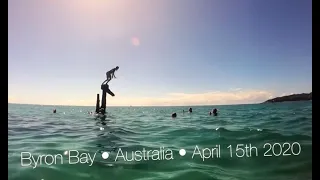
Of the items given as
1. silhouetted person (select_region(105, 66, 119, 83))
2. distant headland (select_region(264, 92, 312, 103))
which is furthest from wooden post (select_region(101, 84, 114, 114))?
distant headland (select_region(264, 92, 312, 103))

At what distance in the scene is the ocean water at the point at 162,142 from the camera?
266 centimetres

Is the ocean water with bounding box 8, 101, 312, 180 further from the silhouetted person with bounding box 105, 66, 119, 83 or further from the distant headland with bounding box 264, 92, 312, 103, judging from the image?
the silhouetted person with bounding box 105, 66, 119, 83

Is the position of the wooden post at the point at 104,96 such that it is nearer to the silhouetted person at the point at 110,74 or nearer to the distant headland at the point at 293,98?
the silhouetted person at the point at 110,74

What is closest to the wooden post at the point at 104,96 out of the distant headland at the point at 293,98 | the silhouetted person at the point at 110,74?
the silhouetted person at the point at 110,74

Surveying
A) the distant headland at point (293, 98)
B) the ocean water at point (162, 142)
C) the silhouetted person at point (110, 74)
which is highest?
the silhouetted person at point (110, 74)

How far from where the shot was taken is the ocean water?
266 centimetres

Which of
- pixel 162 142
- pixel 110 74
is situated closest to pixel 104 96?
pixel 110 74

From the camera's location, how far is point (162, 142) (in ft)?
9.27

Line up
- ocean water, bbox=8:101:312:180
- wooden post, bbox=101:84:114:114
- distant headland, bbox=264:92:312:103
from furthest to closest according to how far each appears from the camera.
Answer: distant headland, bbox=264:92:312:103 → wooden post, bbox=101:84:114:114 → ocean water, bbox=8:101:312:180

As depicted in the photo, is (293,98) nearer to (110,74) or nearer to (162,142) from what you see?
(162,142)

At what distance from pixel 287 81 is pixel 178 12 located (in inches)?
38.3

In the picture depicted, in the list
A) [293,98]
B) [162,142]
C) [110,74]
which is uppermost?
[110,74]
